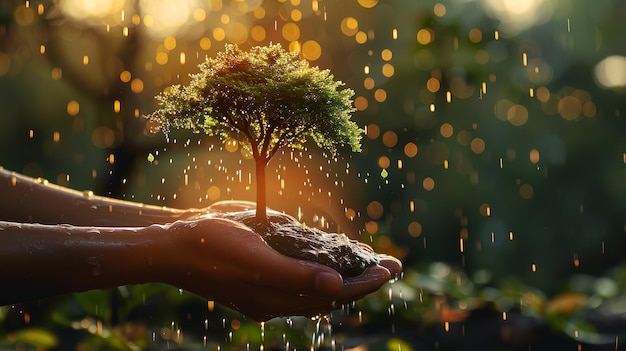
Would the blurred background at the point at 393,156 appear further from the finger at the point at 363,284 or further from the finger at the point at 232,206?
the finger at the point at 363,284

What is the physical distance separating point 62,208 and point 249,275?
970 mm

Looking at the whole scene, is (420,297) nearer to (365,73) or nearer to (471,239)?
(365,73)

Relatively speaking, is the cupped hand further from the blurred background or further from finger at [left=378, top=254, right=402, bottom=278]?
the blurred background

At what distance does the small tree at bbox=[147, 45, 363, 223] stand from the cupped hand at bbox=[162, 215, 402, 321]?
29 cm

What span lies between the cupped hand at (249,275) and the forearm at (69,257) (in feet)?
0.23

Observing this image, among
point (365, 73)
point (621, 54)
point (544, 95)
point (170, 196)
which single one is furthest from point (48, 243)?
point (621, 54)

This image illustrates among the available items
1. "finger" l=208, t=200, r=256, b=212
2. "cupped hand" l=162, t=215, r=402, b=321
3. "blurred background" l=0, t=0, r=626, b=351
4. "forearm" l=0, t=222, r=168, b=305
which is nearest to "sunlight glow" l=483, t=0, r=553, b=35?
"blurred background" l=0, t=0, r=626, b=351

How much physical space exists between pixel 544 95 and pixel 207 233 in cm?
715

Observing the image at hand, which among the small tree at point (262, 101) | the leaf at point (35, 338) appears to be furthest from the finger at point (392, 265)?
the leaf at point (35, 338)

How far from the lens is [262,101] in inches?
73.3

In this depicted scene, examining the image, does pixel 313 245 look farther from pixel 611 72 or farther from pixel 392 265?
pixel 611 72

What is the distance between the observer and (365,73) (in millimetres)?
6188

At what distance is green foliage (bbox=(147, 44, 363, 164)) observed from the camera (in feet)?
6.11

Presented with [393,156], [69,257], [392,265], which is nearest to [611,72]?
[393,156]
